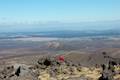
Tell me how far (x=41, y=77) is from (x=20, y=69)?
270 centimetres

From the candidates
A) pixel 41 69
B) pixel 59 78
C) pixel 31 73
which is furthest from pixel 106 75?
pixel 41 69

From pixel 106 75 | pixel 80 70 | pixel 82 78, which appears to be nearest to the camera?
pixel 106 75

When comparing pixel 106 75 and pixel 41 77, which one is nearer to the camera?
pixel 106 75

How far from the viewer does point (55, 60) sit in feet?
146

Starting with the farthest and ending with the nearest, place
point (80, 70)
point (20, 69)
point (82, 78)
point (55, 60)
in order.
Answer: point (55, 60) → point (80, 70) → point (20, 69) → point (82, 78)

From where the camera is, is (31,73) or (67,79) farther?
(31,73)

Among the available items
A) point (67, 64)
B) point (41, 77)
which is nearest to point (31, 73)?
point (41, 77)

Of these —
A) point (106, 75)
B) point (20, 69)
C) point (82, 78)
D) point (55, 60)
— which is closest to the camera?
point (106, 75)

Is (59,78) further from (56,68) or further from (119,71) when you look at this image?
(119,71)

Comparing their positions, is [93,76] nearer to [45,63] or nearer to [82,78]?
[82,78]

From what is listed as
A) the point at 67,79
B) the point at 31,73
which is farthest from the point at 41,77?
the point at 67,79

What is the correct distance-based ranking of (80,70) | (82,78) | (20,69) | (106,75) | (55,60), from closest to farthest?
(106,75) → (82,78) → (20,69) → (80,70) → (55,60)

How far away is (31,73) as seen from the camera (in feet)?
119

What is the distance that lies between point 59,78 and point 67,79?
78.7 inches
